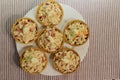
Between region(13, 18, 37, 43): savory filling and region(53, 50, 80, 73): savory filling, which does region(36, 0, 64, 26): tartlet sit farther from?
region(53, 50, 80, 73): savory filling

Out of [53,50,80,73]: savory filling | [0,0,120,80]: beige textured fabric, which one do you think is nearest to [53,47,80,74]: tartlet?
A: [53,50,80,73]: savory filling

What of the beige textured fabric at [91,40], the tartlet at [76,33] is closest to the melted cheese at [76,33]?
the tartlet at [76,33]

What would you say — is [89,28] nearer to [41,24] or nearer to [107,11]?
[107,11]

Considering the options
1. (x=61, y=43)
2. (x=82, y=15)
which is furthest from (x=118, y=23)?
(x=61, y=43)

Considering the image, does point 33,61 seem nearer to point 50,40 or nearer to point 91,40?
point 50,40

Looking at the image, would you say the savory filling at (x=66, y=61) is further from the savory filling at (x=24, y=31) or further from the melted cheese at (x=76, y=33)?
the savory filling at (x=24, y=31)
